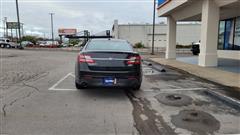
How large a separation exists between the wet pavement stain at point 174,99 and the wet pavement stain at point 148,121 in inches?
A: 20.0

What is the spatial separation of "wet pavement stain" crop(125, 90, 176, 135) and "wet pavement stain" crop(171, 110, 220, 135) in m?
0.29

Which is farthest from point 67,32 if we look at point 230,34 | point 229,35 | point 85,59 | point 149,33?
point 85,59

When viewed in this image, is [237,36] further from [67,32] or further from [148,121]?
[67,32]

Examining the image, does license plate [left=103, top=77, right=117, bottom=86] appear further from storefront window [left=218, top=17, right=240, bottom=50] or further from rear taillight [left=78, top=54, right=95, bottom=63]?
storefront window [left=218, top=17, right=240, bottom=50]

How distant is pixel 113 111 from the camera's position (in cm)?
525

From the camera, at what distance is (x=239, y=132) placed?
411cm

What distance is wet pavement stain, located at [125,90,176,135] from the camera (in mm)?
4125

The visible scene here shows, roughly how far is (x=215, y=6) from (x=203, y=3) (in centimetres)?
81

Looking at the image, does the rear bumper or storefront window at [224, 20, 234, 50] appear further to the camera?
storefront window at [224, 20, 234, 50]

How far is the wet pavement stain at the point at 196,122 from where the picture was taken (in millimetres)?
4211

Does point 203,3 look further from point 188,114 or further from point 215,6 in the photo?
point 188,114

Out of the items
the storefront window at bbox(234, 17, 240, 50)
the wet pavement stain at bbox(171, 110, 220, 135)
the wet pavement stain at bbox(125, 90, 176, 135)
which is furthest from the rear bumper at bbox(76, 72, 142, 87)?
the storefront window at bbox(234, 17, 240, 50)

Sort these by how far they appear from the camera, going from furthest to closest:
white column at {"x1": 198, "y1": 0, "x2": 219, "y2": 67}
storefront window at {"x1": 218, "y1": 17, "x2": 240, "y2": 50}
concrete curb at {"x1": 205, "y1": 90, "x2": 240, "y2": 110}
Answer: storefront window at {"x1": 218, "y1": 17, "x2": 240, "y2": 50} < white column at {"x1": 198, "y1": 0, "x2": 219, "y2": 67} < concrete curb at {"x1": 205, "y1": 90, "x2": 240, "y2": 110}

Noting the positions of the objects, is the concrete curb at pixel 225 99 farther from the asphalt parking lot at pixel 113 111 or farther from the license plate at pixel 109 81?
the license plate at pixel 109 81
